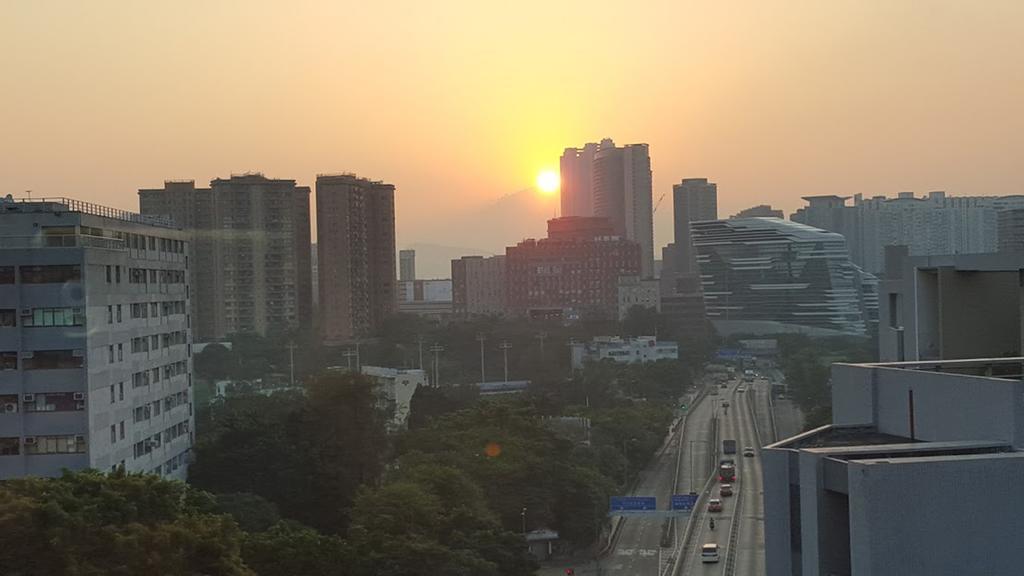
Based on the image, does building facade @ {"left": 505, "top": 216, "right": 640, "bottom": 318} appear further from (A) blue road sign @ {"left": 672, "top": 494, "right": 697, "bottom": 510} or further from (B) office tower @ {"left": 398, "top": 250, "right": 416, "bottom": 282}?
(B) office tower @ {"left": 398, "top": 250, "right": 416, "bottom": 282}

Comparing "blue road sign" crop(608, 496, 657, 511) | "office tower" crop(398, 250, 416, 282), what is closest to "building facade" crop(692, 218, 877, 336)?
"blue road sign" crop(608, 496, 657, 511)

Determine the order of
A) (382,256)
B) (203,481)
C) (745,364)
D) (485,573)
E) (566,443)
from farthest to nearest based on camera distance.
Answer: (745,364) < (382,256) < (566,443) < (203,481) < (485,573)

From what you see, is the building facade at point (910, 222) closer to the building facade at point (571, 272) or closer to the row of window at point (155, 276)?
the building facade at point (571, 272)

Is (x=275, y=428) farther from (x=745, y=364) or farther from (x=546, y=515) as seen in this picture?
(x=745, y=364)

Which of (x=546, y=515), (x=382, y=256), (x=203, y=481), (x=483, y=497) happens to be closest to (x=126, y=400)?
(x=203, y=481)

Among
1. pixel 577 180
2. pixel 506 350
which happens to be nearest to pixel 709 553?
pixel 506 350

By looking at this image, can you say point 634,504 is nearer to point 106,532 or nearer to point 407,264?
point 106,532
